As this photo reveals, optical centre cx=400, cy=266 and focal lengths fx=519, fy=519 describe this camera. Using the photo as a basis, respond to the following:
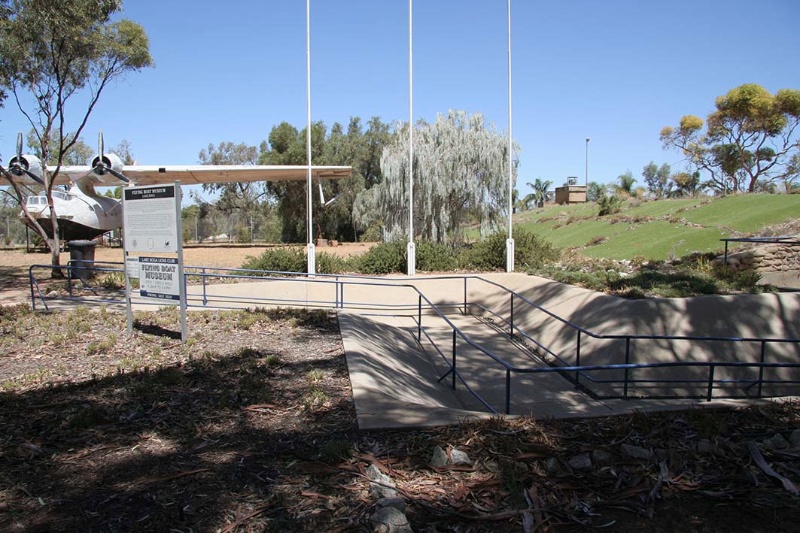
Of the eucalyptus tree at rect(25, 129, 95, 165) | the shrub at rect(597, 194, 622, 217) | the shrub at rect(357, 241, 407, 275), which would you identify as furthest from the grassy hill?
the eucalyptus tree at rect(25, 129, 95, 165)

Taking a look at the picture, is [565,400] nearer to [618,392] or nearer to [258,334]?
[618,392]

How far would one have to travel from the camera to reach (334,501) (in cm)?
314

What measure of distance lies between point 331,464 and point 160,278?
234 inches

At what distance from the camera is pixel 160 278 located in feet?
27.5

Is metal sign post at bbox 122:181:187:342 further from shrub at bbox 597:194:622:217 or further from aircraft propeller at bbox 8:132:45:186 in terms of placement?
shrub at bbox 597:194:622:217

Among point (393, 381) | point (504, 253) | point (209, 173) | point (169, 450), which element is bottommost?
point (393, 381)

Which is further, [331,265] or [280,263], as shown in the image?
[331,265]

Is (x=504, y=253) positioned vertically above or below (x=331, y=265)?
above

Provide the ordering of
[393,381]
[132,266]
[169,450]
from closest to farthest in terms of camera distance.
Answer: [169,450] → [393,381] → [132,266]

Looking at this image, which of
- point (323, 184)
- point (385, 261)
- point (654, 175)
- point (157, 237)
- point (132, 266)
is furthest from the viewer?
point (654, 175)

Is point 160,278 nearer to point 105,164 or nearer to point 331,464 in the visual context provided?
point 331,464

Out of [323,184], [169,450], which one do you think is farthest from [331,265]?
[323,184]

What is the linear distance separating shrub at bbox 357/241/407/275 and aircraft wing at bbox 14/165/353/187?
6627 mm

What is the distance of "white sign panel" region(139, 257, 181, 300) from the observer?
819 centimetres
